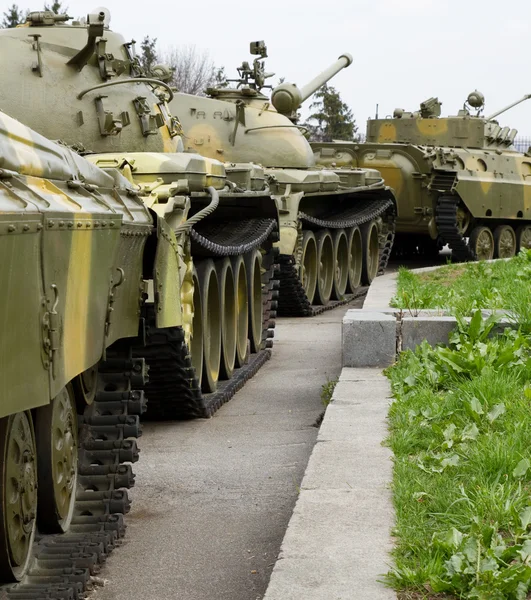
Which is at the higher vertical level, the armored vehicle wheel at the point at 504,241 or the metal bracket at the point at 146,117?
the metal bracket at the point at 146,117

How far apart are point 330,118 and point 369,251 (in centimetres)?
3757

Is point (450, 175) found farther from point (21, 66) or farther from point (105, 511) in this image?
point (105, 511)

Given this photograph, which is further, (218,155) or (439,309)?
(218,155)

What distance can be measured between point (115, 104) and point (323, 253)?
754cm

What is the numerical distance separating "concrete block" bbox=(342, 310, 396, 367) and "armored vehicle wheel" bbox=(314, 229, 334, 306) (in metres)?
7.78

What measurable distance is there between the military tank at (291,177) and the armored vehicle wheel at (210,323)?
4.36 metres

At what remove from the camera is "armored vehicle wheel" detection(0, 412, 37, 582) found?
Result: 373 cm

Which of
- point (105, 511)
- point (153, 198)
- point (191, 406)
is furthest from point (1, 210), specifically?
point (191, 406)

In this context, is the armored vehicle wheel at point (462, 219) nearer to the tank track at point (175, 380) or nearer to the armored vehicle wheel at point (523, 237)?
the armored vehicle wheel at point (523, 237)

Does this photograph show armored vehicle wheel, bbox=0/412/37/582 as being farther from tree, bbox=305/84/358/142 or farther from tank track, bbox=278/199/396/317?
tree, bbox=305/84/358/142

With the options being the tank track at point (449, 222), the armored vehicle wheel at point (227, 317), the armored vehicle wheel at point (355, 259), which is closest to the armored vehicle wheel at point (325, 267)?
the armored vehicle wheel at point (355, 259)

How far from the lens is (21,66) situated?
8.68m

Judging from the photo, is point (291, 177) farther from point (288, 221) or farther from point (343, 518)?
point (343, 518)

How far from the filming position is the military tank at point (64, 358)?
3264mm
